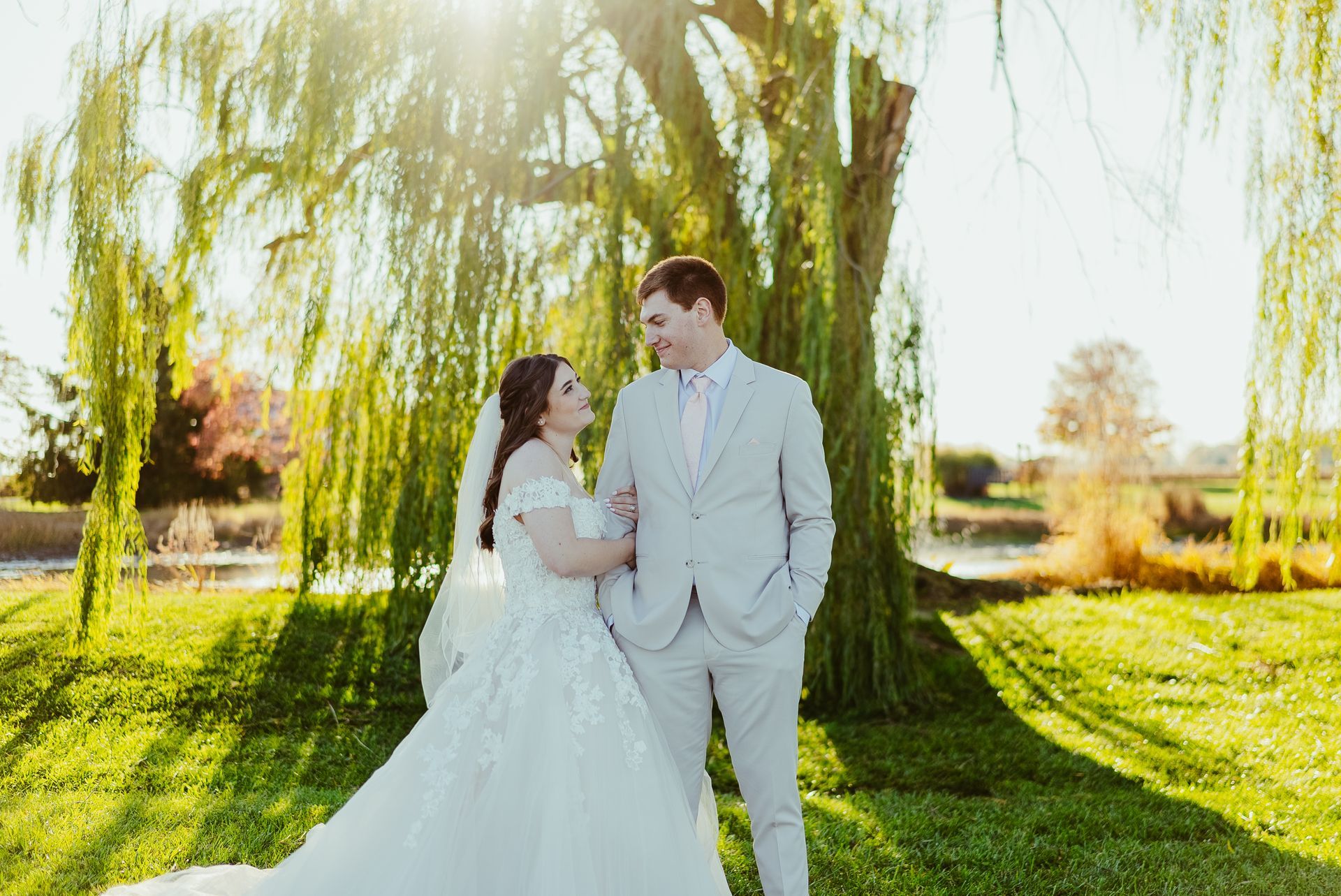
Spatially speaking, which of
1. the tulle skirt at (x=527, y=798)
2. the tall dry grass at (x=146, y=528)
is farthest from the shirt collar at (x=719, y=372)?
the tall dry grass at (x=146, y=528)

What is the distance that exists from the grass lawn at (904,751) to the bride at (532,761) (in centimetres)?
91

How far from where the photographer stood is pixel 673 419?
107 inches

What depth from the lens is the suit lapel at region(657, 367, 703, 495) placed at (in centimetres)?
268

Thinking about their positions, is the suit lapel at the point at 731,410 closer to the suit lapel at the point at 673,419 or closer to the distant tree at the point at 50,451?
the suit lapel at the point at 673,419

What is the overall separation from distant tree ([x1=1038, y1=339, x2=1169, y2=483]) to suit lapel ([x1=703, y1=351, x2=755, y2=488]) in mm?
2943

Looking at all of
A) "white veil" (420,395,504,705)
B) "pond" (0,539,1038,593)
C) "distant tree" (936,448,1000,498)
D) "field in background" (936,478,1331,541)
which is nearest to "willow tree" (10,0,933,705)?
"pond" (0,539,1038,593)

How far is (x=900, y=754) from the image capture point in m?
5.05

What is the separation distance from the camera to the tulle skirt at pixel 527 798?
2.46 metres

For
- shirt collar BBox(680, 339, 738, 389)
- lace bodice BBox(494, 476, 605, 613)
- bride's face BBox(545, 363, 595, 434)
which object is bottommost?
lace bodice BBox(494, 476, 605, 613)

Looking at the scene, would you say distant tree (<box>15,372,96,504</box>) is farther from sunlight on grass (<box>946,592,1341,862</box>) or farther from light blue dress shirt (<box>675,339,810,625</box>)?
sunlight on grass (<box>946,592,1341,862</box>)

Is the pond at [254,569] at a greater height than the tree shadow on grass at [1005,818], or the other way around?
the pond at [254,569]

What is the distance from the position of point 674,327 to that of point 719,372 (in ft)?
0.59

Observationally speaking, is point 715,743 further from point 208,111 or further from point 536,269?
point 208,111

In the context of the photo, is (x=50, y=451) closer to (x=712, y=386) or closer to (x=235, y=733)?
(x=235, y=733)
